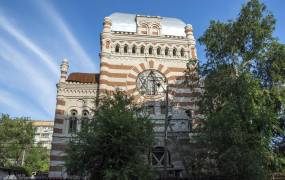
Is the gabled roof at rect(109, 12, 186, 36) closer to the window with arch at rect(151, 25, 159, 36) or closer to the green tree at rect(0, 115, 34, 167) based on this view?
the window with arch at rect(151, 25, 159, 36)

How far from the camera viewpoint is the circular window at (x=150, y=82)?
91.5 feet

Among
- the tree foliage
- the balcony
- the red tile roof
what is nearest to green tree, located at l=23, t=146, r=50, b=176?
the tree foliage

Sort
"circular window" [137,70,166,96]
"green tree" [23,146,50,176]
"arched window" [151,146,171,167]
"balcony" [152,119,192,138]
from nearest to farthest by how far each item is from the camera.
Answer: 1. "arched window" [151,146,171,167]
2. "balcony" [152,119,192,138]
3. "circular window" [137,70,166,96]
4. "green tree" [23,146,50,176]

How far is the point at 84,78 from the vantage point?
2920 centimetres

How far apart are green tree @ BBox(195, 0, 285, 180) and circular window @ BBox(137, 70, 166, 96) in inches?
269

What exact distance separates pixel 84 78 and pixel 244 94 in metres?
17.3

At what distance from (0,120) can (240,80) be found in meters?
37.9

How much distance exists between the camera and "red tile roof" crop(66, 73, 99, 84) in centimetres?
2831

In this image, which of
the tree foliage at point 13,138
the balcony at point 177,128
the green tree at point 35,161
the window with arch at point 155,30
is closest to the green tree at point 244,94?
the balcony at point 177,128

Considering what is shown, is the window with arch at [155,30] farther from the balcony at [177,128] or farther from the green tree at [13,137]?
the green tree at [13,137]

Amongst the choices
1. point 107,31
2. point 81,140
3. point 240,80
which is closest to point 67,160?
point 81,140

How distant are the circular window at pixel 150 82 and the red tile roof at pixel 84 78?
4.68 m

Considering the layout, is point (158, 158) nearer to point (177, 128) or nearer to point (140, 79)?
point (177, 128)

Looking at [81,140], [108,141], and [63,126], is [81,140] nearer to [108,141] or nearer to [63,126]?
[108,141]
